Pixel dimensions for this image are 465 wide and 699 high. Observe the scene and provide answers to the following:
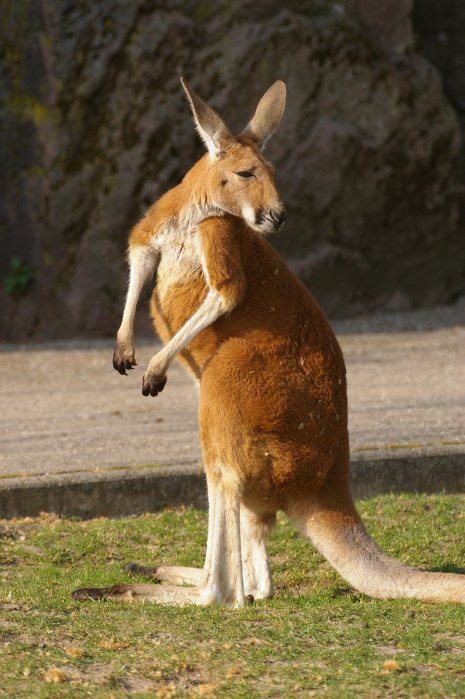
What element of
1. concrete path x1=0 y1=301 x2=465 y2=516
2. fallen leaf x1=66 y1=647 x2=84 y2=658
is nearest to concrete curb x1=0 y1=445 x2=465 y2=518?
concrete path x1=0 y1=301 x2=465 y2=516

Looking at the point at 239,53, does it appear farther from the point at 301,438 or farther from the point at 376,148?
the point at 301,438

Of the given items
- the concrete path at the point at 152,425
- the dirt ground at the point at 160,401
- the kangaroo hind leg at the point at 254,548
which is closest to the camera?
the kangaroo hind leg at the point at 254,548

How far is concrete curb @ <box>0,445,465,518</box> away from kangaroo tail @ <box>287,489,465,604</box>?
1.47 meters

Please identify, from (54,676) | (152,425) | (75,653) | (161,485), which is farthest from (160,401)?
(54,676)

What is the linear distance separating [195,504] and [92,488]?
573 millimetres

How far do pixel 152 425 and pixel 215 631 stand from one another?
11.1ft

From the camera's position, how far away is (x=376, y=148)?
1082cm

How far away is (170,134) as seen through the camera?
10461 millimetres

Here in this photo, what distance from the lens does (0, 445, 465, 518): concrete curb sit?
212 inches

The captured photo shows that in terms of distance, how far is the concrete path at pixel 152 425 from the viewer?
552 centimetres

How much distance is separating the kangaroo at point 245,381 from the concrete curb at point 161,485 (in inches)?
36.0

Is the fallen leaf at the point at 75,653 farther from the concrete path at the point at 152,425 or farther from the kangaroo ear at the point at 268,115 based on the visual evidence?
the kangaroo ear at the point at 268,115

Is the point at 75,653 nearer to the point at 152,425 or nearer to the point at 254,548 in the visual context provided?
the point at 254,548

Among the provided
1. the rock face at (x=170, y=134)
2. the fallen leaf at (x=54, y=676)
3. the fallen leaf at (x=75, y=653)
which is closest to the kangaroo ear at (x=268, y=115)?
the fallen leaf at (x=75, y=653)
